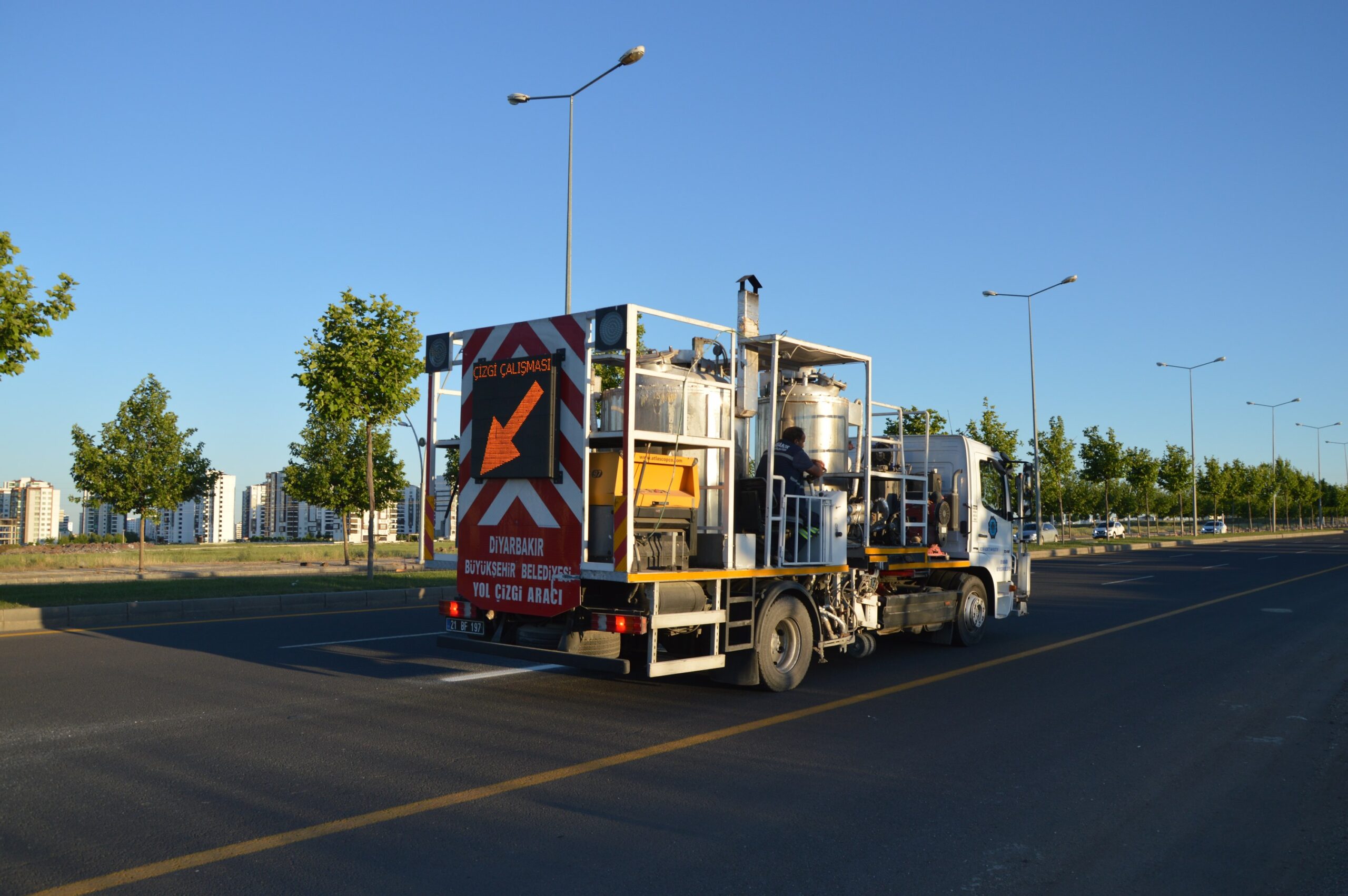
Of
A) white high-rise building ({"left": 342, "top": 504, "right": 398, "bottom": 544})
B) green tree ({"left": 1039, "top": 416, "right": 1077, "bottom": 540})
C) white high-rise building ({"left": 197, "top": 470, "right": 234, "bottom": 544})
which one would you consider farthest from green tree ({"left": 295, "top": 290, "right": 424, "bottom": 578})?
white high-rise building ({"left": 197, "top": 470, "right": 234, "bottom": 544})

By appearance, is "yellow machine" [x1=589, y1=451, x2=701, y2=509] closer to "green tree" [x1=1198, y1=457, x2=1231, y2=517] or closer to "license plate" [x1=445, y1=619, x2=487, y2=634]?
"license plate" [x1=445, y1=619, x2=487, y2=634]

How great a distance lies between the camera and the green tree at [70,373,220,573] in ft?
90.0

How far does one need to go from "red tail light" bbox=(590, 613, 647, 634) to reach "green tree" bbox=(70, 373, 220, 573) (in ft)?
78.9

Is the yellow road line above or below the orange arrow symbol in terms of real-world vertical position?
below

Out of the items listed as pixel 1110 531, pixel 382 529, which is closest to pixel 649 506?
pixel 1110 531

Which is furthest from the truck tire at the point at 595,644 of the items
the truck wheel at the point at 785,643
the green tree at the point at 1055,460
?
the green tree at the point at 1055,460

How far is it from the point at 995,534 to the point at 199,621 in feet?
36.5

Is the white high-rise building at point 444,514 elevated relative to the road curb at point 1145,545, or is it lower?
elevated

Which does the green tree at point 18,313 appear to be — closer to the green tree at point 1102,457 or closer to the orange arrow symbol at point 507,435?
the orange arrow symbol at point 507,435

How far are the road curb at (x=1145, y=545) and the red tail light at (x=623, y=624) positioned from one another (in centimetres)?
2443

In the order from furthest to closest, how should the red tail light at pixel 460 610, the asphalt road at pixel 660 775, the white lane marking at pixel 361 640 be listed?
1. the white lane marking at pixel 361 640
2. the red tail light at pixel 460 610
3. the asphalt road at pixel 660 775

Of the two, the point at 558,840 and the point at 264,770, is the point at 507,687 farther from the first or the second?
the point at 558,840

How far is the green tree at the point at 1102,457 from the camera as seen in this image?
51688 millimetres

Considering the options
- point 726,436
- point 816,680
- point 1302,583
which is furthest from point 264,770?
point 1302,583
